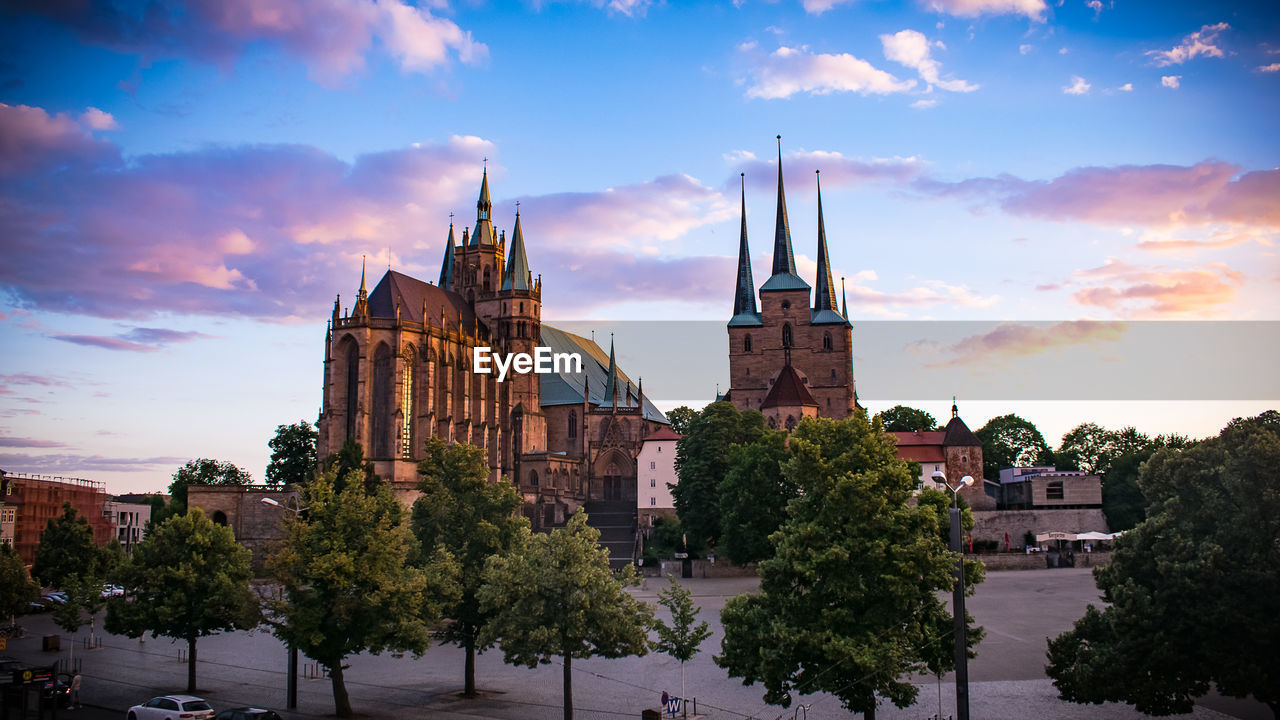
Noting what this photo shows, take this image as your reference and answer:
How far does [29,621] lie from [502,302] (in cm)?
5510

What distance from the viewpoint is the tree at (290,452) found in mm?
95125

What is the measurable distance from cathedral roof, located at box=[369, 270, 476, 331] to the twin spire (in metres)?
26.7

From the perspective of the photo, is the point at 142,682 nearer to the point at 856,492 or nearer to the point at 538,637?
the point at 538,637

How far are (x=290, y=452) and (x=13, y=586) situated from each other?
5143cm

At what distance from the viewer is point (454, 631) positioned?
33219mm

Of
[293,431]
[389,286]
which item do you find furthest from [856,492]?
[293,431]

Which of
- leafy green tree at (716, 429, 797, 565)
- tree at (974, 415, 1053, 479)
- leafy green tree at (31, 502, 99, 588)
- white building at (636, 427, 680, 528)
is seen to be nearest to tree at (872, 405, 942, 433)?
tree at (974, 415, 1053, 479)

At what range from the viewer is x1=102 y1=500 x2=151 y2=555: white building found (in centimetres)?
11600

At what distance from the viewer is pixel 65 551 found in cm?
6188

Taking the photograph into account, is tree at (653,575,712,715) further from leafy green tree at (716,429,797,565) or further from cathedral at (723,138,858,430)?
cathedral at (723,138,858,430)

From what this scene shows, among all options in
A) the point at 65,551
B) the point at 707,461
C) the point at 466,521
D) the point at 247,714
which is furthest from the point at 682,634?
the point at 65,551

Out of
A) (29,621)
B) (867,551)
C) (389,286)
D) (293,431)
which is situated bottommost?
(29,621)

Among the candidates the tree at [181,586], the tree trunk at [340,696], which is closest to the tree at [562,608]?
the tree trunk at [340,696]

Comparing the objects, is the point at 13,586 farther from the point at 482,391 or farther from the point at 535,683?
the point at 482,391
